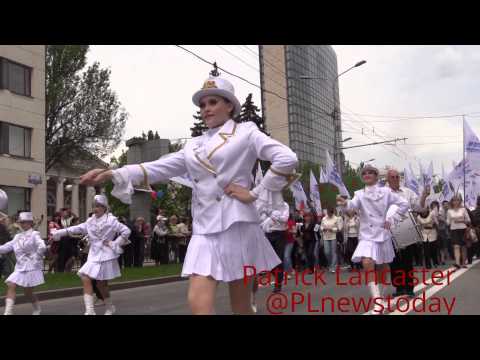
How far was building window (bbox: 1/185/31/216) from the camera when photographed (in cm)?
2935

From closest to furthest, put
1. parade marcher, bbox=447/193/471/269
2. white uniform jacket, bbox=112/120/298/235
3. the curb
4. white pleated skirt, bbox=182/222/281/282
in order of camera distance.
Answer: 1. white pleated skirt, bbox=182/222/281/282
2. white uniform jacket, bbox=112/120/298/235
3. the curb
4. parade marcher, bbox=447/193/471/269

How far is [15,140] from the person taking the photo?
30.1m

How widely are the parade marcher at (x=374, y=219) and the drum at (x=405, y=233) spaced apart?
1.06 feet

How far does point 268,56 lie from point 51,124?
23960mm

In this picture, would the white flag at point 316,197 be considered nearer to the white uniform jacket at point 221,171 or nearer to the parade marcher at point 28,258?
the parade marcher at point 28,258

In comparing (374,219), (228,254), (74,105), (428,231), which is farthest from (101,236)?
(74,105)

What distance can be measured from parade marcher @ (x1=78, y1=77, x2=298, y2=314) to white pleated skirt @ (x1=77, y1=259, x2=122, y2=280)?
5.11 meters

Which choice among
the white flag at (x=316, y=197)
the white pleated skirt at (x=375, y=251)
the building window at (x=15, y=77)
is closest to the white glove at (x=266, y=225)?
the white pleated skirt at (x=375, y=251)

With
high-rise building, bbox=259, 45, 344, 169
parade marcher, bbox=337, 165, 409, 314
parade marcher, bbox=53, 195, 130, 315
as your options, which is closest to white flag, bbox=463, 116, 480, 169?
high-rise building, bbox=259, 45, 344, 169

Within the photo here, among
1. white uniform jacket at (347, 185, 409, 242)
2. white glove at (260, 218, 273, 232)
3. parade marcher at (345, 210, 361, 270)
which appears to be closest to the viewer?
white uniform jacket at (347, 185, 409, 242)

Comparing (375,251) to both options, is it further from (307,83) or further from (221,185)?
(307,83)

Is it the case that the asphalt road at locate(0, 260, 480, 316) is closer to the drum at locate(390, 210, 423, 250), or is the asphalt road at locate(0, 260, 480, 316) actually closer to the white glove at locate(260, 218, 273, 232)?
the drum at locate(390, 210, 423, 250)

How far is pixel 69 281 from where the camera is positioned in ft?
46.8
